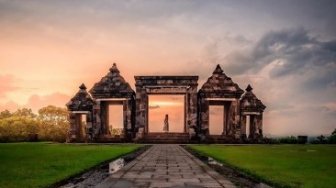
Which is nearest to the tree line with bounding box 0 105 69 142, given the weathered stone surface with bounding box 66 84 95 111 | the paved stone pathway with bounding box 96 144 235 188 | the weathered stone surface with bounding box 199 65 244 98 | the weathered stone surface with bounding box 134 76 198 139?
the weathered stone surface with bounding box 66 84 95 111

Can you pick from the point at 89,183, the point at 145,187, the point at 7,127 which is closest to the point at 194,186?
the point at 145,187

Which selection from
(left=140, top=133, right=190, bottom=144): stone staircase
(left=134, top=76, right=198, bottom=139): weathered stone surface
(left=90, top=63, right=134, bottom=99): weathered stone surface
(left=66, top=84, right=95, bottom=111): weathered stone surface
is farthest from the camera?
(left=66, top=84, right=95, bottom=111): weathered stone surface

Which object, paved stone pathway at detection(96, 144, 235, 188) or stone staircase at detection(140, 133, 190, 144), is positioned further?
stone staircase at detection(140, 133, 190, 144)

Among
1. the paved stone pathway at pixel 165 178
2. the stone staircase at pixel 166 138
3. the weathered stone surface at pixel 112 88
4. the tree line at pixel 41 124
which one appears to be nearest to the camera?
the paved stone pathway at pixel 165 178

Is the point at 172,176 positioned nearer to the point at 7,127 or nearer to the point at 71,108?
the point at 71,108

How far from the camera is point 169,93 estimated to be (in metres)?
36.8

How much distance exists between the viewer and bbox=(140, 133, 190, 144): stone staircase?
35688 mm

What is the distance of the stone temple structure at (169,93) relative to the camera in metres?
36.5

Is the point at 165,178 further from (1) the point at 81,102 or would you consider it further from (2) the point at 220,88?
(1) the point at 81,102

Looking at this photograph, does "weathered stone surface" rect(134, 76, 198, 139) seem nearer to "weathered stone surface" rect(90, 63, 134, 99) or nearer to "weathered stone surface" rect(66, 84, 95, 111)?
"weathered stone surface" rect(90, 63, 134, 99)

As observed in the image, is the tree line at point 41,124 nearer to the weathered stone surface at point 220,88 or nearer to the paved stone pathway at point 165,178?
the weathered stone surface at point 220,88

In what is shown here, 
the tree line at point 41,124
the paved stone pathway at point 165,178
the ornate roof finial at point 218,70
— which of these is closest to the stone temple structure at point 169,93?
the ornate roof finial at point 218,70

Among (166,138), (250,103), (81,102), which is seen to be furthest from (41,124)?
(250,103)

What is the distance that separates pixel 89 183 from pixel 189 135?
27273 millimetres
